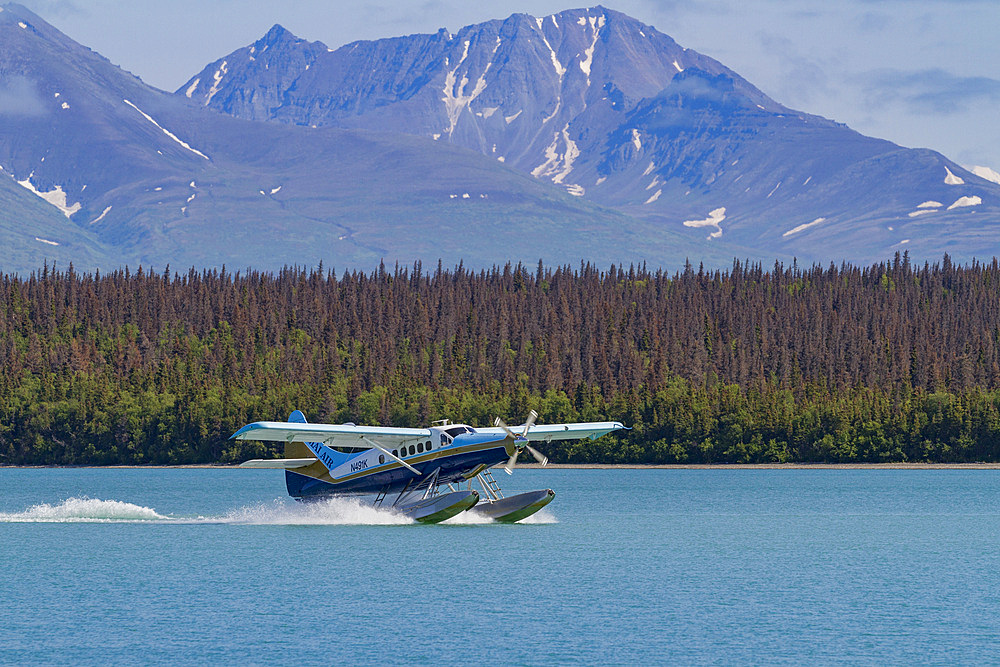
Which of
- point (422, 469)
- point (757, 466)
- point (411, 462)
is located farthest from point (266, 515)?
point (757, 466)

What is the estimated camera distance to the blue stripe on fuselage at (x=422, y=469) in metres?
67.3

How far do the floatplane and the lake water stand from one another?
146 centimetres

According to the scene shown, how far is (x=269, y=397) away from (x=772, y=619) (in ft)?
429

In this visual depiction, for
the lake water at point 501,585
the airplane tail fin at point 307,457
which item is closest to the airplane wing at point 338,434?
the airplane tail fin at point 307,457

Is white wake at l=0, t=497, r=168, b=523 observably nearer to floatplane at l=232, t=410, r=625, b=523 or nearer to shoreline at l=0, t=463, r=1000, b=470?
floatplane at l=232, t=410, r=625, b=523

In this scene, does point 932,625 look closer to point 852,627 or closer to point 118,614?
point 852,627

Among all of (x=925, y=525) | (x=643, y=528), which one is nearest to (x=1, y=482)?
(x=643, y=528)

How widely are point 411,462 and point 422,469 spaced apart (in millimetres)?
641

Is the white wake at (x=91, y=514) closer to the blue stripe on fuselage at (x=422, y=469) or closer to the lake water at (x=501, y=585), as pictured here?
the lake water at (x=501, y=585)

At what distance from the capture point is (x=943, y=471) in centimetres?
16300

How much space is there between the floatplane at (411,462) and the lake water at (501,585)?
146cm

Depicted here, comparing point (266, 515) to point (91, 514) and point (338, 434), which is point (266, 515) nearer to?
point (91, 514)

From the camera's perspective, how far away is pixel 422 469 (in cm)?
6962

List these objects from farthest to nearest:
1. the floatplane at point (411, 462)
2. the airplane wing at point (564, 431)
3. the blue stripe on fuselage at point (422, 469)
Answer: the airplane wing at point (564, 431) < the floatplane at point (411, 462) < the blue stripe on fuselage at point (422, 469)
